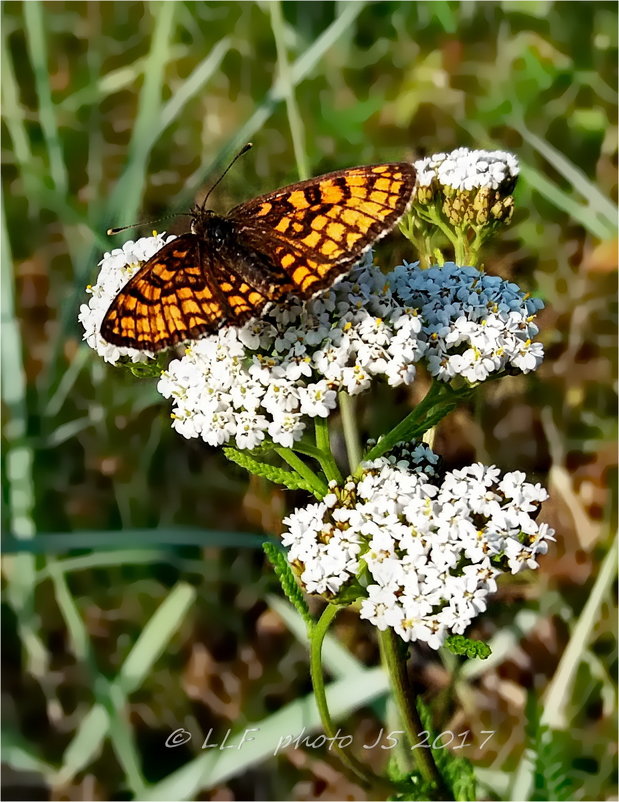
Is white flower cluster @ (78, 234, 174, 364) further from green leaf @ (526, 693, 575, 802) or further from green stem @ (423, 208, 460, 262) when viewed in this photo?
green leaf @ (526, 693, 575, 802)

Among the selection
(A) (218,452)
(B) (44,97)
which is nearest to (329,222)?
(A) (218,452)

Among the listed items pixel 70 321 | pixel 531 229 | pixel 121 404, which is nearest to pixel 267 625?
pixel 121 404

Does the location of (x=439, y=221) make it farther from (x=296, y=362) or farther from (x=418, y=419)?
(x=296, y=362)

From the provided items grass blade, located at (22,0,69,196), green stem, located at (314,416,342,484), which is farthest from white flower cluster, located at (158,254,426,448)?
grass blade, located at (22,0,69,196)

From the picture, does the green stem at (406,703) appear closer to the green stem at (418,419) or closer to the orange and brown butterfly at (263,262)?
the green stem at (418,419)

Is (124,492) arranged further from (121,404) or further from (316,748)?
(316,748)

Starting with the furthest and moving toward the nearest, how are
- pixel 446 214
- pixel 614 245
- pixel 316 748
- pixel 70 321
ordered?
pixel 614 245, pixel 70 321, pixel 316 748, pixel 446 214
